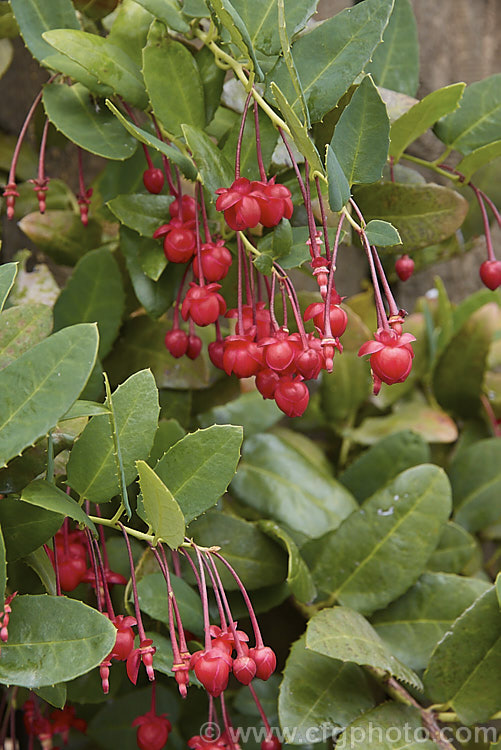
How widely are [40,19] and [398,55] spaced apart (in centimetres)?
39

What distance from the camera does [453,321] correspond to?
3.98 feet

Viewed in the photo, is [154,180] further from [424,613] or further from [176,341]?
[424,613]

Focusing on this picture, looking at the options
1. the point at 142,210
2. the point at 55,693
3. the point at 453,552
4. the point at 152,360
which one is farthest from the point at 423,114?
the point at 55,693

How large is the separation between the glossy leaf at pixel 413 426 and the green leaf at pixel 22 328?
569mm

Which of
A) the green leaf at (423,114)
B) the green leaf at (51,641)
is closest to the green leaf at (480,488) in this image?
the green leaf at (423,114)

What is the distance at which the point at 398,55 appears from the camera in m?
0.85

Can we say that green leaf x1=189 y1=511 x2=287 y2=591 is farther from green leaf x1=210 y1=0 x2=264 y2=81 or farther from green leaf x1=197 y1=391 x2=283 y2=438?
green leaf x1=210 y1=0 x2=264 y2=81

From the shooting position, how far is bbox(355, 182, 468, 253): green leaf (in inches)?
30.9

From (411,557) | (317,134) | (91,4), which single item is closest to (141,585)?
(411,557)

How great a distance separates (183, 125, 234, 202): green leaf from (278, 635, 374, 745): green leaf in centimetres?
45

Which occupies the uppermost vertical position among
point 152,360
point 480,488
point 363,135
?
point 363,135

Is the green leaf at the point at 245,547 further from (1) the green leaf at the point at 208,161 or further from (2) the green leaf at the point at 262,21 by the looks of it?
(2) the green leaf at the point at 262,21

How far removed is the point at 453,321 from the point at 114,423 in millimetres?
789

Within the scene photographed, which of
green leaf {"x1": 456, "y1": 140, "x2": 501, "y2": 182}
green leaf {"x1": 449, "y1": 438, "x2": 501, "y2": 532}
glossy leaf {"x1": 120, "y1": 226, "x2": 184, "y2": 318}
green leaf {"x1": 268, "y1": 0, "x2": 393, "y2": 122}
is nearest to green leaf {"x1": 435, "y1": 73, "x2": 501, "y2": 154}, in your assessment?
green leaf {"x1": 456, "y1": 140, "x2": 501, "y2": 182}
